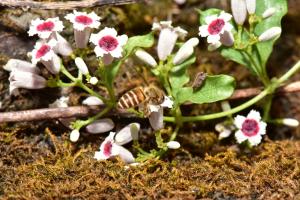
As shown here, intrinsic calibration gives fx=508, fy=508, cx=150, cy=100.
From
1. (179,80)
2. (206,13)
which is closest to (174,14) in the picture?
(206,13)

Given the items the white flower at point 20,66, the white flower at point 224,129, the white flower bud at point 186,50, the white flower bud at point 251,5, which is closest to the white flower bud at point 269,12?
the white flower bud at point 251,5

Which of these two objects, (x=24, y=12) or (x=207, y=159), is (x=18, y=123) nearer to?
(x=24, y=12)

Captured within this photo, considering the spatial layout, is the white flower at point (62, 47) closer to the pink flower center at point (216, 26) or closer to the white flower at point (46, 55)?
the white flower at point (46, 55)

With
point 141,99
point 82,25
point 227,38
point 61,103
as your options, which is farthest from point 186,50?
point 61,103

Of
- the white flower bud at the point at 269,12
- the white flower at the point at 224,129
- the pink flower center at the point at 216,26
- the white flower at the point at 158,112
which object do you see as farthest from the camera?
the white flower at the point at 224,129

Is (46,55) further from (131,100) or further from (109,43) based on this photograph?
(131,100)

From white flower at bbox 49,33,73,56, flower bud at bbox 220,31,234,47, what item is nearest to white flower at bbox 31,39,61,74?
white flower at bbox 49,33,73,56

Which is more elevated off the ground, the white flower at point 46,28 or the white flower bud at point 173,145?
the white flower at point 46,28
